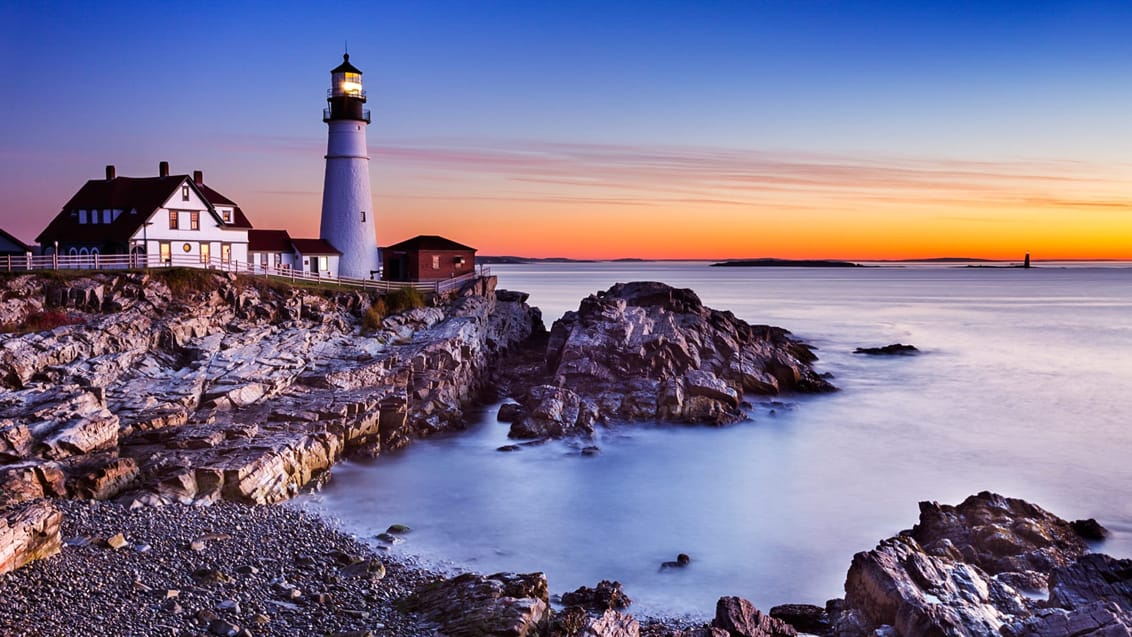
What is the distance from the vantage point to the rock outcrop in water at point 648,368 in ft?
85.3

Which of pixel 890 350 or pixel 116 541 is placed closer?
pixel 116 541

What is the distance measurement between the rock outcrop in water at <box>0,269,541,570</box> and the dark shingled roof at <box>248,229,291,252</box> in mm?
8139

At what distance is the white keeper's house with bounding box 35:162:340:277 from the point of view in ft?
103

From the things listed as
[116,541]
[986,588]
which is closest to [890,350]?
[986,588]

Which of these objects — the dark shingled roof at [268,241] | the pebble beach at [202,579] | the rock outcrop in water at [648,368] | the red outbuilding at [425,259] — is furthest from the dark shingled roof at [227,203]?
the pebble beach at [202,579]

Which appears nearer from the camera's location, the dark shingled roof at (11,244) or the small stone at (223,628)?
the small stone at (223,628)

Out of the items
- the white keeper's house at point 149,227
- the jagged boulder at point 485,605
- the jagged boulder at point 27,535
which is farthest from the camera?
the white keeper's house at point 149,227

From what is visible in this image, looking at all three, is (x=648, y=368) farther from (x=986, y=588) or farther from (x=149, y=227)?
(x=149, y=227)

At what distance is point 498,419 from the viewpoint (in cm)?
2677

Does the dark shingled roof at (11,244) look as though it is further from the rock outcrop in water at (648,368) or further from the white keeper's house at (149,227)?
the rock outcrop in water at (648,368)

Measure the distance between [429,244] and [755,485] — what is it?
2216 centimetres

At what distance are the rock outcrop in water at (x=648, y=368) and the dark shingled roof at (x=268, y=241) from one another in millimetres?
12997

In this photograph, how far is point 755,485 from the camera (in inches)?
829

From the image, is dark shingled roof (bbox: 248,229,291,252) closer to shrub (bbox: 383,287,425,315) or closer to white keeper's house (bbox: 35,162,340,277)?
white keeper's house (bbox: 35,162,340,277)
